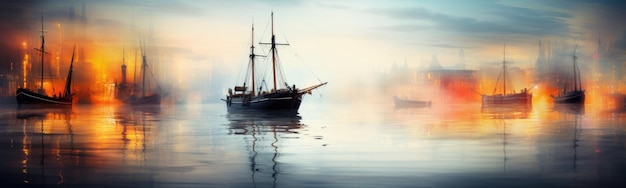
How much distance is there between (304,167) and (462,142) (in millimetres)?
12035

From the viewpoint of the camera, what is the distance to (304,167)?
1767cm

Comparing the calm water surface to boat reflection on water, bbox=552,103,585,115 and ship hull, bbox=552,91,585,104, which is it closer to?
boat reflection on water, bbox=552,103,585,115

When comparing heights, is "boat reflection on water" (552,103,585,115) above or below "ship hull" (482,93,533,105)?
below

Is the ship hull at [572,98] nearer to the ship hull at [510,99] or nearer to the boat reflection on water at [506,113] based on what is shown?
the ship hull at [510,99]

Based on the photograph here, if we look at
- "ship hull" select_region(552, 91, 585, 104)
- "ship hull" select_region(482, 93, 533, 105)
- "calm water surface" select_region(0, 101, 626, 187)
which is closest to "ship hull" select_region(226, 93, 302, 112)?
"calm water surface" select_region(0, 101, 626, 187)

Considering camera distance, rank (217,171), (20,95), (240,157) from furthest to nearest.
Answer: (20,95), (240,157), (217,171)

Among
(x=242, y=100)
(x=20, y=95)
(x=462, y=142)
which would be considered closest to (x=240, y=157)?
(x=462, y=142)

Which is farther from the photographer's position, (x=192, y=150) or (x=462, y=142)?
(x=462, y=142)

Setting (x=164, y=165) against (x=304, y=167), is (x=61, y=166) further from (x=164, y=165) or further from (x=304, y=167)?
(x=304, y=167)

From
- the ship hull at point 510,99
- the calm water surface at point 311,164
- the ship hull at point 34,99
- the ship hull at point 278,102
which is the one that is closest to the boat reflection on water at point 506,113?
the ship hull at point 278,102

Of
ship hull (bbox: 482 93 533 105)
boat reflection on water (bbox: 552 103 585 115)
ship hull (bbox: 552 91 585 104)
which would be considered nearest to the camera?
boat reflection on water (bbox: 552 103 585 115)

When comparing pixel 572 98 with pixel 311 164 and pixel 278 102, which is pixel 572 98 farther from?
pixel 311 164

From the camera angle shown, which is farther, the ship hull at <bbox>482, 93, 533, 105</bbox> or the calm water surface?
the ship hull at <bbox>482, 93, 533, 105</bbox>

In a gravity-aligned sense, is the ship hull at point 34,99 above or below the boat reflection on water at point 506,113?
above
